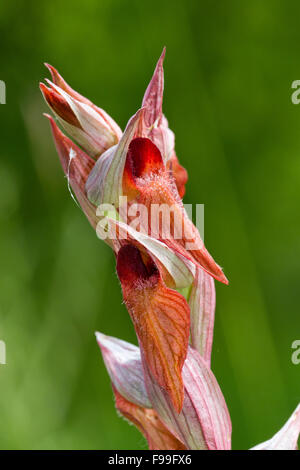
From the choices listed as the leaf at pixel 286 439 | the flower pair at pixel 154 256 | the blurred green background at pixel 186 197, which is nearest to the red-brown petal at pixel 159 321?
the flower pair at pixel 154 256

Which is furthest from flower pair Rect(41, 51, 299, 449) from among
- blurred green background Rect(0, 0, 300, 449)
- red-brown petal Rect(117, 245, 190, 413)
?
blurred green background Rect(0, 0, 300, 449)

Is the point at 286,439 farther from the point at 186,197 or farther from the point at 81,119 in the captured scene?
the point at 186,197

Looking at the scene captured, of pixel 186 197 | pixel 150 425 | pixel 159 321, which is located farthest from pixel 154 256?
pixel 186 197

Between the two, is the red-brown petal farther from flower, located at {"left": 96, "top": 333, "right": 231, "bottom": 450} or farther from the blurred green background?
the blurred green background

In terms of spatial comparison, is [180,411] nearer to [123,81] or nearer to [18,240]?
[18,240]

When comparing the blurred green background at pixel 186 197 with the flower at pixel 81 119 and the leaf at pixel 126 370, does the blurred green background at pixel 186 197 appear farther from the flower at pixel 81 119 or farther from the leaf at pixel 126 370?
the flower at pixel 81 119

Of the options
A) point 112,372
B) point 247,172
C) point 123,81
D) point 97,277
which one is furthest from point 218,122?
point 112,372
